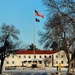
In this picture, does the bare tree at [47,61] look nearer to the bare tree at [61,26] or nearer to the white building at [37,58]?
the white building at [37,58]

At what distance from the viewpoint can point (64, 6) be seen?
35312 mm

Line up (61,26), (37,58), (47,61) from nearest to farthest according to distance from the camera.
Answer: (61,26) < (47,61) < (37,58)

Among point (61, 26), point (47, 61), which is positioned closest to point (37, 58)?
point (47, 61)

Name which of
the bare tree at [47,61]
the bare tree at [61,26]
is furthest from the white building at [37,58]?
the bare tree at [61,26]

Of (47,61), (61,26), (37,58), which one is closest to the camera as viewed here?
(61,26)

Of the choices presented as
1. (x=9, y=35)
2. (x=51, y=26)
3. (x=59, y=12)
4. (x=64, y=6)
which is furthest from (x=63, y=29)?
(x=9, y=35)

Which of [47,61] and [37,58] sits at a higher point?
[37,58]

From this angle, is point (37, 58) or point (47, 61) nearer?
point (47, 61)

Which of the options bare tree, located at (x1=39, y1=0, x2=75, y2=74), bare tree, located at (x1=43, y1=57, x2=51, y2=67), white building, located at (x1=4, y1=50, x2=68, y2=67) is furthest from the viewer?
white building, located at (x1=4, y1=50, x2=68, y2=67)

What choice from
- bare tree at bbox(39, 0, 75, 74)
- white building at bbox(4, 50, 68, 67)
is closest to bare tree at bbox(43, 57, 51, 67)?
white building at bbox(4, 50, 68, 67)

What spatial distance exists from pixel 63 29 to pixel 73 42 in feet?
11.2

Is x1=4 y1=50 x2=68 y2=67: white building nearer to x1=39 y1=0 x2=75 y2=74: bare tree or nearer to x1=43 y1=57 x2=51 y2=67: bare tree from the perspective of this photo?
x1=43 y1=57 x2=51 y2=67: bare tree

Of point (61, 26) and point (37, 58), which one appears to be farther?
point (37, 58)

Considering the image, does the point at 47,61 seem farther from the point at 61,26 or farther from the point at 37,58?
the point at 61,26
